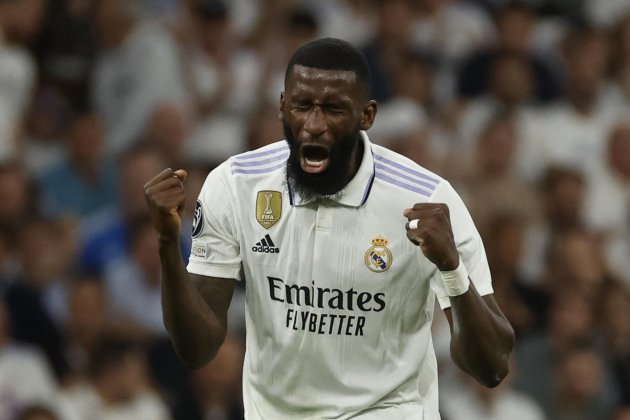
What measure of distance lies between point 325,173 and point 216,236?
0.42 metres

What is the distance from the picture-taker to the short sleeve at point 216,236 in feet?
14.7

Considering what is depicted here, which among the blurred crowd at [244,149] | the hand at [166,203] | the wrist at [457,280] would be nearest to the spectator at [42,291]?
the blurred crowd at [244,149]

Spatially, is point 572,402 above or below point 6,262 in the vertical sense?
below

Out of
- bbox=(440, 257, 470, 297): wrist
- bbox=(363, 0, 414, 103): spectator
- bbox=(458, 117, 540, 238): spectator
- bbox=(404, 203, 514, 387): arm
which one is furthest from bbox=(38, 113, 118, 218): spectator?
bbox=(440, 257, 470, 297): wrist

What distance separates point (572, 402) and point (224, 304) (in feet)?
13.5

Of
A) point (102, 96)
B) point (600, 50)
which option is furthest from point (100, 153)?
point (600, 50)

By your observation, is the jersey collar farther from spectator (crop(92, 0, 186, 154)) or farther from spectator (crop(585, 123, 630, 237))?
spectator (crop(585, 123, 630, 237))

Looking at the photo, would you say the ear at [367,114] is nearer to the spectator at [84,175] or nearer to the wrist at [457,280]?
the wrist at [457,280]

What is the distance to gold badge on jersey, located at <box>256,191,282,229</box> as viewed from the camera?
14.7 feet

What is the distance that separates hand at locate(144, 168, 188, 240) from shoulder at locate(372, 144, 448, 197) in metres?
0.74

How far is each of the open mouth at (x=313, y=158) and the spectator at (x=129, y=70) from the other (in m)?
4.26

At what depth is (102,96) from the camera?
338 inches

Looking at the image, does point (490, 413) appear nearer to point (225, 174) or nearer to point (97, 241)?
point (97, 241)

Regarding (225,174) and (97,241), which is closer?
(225,174)
